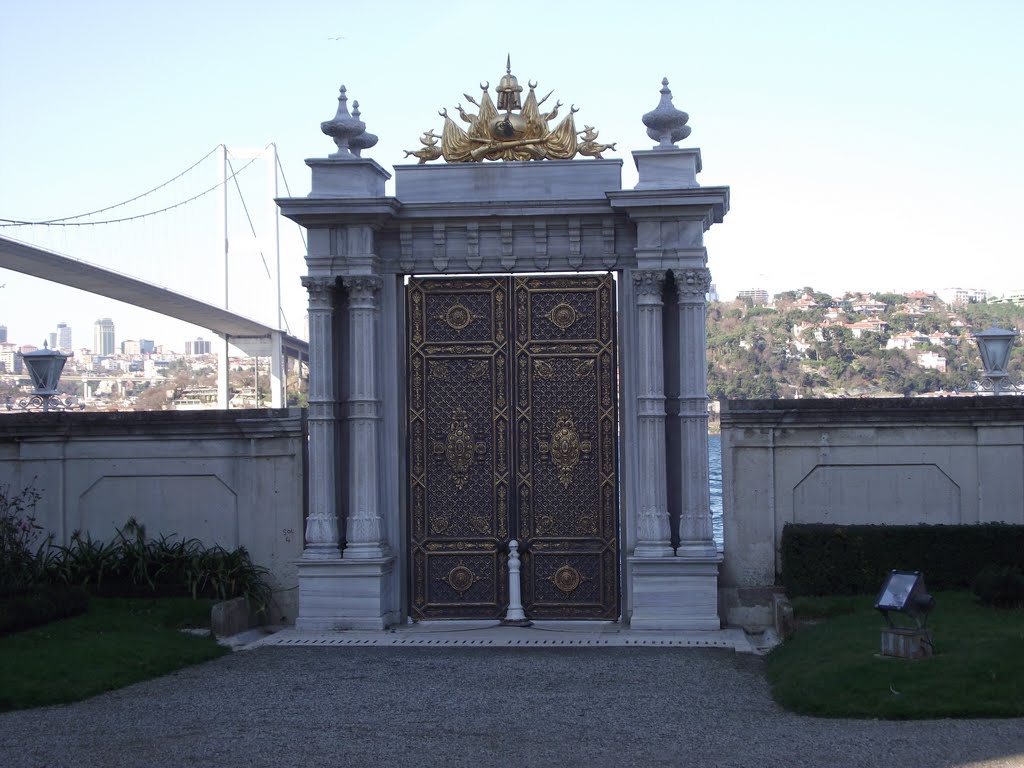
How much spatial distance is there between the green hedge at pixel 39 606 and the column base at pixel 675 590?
215 inches

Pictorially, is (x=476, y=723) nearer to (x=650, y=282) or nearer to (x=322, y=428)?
(x=322, y=428)

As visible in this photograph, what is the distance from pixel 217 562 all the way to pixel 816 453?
6397 mm

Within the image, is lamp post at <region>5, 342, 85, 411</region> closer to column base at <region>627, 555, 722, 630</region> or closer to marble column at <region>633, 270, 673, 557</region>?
marble column at <region>633, 270, 673, 557</region>

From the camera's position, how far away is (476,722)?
9945 millimetres

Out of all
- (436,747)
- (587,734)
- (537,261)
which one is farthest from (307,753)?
(537,261)

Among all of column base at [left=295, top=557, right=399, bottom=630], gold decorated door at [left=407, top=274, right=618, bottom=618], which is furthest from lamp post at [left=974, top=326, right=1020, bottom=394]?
column base at [left=295, top=557, right=399, bottom=630]

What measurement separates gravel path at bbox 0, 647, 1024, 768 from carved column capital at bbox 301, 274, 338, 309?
3902mm

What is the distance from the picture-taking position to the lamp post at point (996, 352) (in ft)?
49.8

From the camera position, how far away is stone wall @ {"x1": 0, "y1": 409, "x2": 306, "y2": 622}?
50.5 ft

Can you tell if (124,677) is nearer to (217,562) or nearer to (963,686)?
(217,562)

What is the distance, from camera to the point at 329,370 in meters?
14.8

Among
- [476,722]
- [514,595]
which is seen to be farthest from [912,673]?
[514,595]

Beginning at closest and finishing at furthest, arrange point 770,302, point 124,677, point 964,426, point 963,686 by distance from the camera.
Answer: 1. point 963,686
2. point 124,677
3. point 964,426
4. point 770,302

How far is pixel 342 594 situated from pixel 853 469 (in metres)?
5.43
